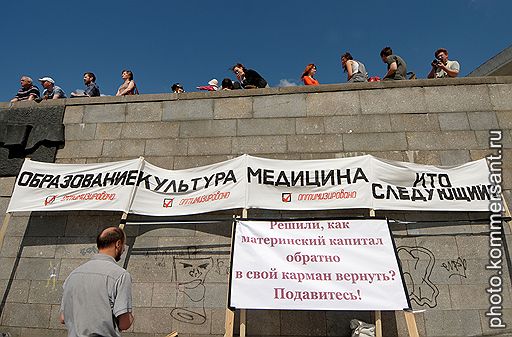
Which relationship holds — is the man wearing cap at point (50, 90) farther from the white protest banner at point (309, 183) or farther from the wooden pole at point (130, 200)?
the white protest banner at point (309, 183)

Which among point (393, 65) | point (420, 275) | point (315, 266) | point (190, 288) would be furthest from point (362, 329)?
point (393, 65)

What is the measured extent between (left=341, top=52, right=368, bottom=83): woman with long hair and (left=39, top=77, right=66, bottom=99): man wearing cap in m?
5.71

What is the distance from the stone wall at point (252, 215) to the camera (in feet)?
15.2

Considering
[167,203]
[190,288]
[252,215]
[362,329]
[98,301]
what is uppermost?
[167,203]

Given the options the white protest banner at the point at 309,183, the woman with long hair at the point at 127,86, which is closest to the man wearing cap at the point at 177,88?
the woman with long hair at the point at 127,86

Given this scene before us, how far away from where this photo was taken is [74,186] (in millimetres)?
5359

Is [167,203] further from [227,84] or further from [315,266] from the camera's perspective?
[227,84]

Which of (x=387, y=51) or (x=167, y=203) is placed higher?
(x=387, y=51)

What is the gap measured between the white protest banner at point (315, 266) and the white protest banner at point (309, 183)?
0.46 m

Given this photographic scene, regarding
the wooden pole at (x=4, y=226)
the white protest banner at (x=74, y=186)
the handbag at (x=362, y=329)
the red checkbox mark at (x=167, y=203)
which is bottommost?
the handbag at (x=362, y=329)

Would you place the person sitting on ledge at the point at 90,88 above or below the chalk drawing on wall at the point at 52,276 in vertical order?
above

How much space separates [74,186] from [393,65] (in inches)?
226

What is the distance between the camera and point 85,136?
6102 mm

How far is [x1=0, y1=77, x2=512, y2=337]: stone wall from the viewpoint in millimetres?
4625
